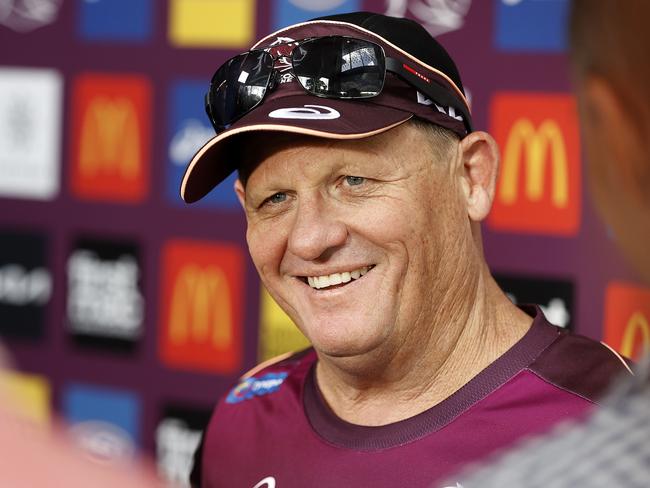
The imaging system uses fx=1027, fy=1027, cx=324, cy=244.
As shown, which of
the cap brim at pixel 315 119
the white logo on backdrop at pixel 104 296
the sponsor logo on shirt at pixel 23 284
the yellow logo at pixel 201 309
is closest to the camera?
the cap brim at pixel 315 119

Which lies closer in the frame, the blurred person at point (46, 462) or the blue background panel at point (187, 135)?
the blurred person at point (46, 462)

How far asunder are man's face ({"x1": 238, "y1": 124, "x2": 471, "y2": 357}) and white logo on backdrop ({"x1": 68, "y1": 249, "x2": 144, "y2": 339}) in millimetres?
1206

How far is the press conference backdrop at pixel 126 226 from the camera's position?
2221mm

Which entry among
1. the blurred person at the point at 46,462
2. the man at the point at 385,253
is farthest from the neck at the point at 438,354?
the blurred person at the point at 46,462

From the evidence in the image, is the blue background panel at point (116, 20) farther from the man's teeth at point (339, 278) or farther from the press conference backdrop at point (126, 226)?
the man's teeth at point (339, 278)

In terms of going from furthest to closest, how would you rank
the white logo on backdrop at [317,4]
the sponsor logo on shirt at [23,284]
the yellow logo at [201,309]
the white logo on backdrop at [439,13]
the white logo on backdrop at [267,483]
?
the sponsor logo on shirt at [23,284] < the yellow logo at [201,309] < the white logo on backdrop at [317,4] < the white logo on backdrop at [439,13] < the white logo on backdrop at [267,483]

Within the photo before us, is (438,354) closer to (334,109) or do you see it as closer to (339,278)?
(339,278)

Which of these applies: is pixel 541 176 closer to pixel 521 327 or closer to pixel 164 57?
pixel 521 327

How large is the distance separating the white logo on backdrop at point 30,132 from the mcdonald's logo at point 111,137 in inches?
2.3

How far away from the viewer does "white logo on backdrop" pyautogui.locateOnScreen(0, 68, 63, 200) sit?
7.96ft

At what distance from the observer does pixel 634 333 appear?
5.71 ft

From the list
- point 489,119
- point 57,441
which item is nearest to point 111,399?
point 489,119

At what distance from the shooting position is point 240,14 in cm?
217

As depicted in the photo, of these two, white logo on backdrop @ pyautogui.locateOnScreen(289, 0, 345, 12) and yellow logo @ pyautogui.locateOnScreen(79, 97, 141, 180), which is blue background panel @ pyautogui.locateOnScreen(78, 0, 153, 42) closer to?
yellow logo @ pyautogui.locateOnScreen(79, 97, 141, 180)
